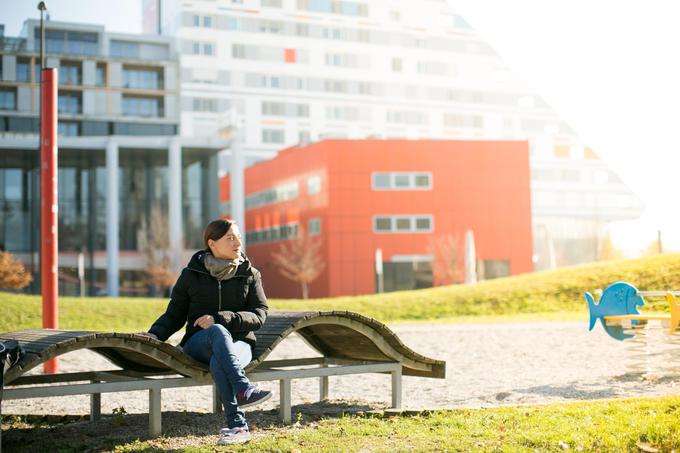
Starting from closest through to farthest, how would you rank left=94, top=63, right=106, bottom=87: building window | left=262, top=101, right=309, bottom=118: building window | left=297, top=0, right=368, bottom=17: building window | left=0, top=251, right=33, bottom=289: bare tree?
left=0, top=251, right=33, bottom=289: bare tree, left=94, top=63, right=106, bottom=87: building window, left=262, top=101, right=309, bottom=118: building window, left=297, top=0, right=368, bottom=17: building window

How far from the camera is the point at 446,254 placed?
61.5m

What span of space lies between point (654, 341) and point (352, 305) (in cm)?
1497

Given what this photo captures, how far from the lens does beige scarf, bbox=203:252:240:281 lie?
6.80 meters

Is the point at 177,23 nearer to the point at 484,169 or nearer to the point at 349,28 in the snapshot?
the point at 349,28

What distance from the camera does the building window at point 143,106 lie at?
74125 mm

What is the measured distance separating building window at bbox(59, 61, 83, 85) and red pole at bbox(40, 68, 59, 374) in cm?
6298

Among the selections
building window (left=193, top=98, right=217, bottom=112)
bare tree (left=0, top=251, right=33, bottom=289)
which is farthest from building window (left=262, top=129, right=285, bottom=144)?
bare tree (left=0, top=251, right=33, bottom=289)

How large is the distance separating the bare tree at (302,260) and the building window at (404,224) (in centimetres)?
443

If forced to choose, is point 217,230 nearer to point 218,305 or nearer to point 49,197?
point 218,305

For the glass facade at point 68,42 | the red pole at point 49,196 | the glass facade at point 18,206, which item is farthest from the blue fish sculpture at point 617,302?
the glass facade at point 68,42

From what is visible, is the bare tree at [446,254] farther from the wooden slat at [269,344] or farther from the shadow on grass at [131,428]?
the shadow on grass at [131,428]

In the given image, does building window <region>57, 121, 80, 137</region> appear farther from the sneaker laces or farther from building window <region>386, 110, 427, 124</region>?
the sneaker laces

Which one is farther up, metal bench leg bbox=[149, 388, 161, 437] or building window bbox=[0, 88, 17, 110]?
building window bbox=[0, 88, 17, 110]

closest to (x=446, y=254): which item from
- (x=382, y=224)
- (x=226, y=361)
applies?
(x=382, y=224)
